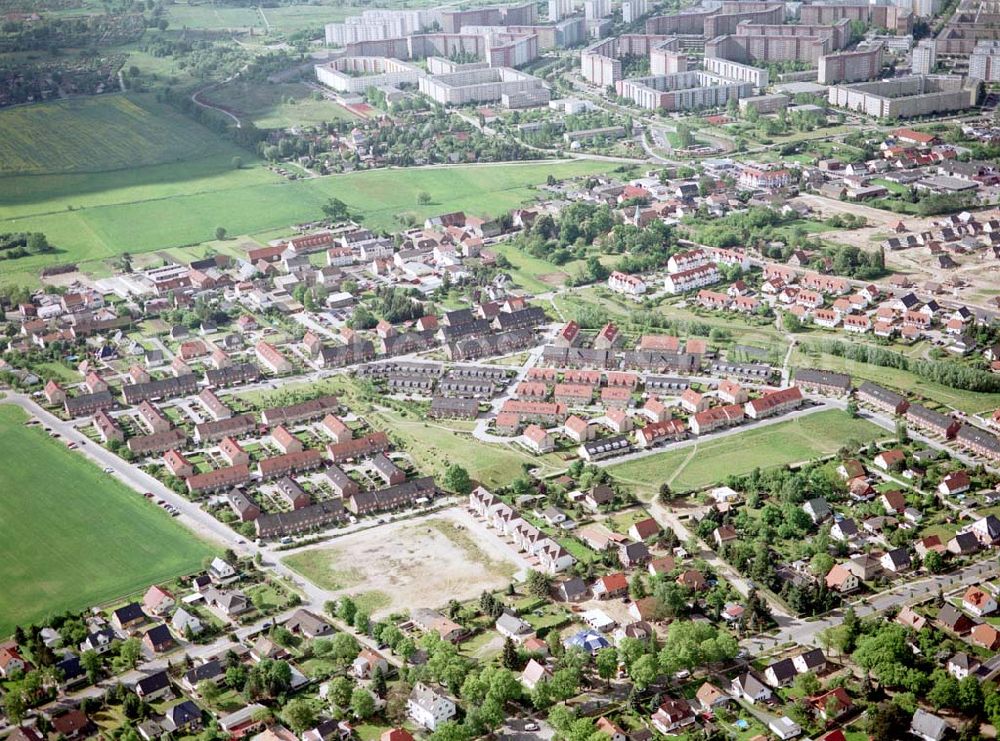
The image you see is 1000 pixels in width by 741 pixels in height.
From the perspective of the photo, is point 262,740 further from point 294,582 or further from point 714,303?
point 714,303

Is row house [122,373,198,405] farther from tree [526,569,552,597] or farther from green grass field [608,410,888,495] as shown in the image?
tree [526,569,552,597]

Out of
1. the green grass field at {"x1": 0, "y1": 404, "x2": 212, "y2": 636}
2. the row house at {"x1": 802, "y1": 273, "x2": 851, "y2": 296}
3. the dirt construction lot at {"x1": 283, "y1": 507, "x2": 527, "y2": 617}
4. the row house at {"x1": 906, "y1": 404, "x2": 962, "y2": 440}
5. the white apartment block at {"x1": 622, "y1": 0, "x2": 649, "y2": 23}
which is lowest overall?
the dirt construction lot at {"x1": 283, "y1": 507, "x2": 527, "y2": 617}

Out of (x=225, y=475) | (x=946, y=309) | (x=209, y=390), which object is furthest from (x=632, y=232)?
(x=225, y=475)

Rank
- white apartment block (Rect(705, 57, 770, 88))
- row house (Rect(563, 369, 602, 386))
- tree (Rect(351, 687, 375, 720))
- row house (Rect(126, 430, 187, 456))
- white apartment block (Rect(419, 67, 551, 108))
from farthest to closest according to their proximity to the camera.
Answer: white apartment block (Rect(419, 67, 551, 108)), white apartment block (Rect(705, 57, 770, 88)), row house (Rect(563, 369, 602, 386)), row house (Rect(126, 430, 187, 456)), tree (Rect(351, 687, 375, 720))

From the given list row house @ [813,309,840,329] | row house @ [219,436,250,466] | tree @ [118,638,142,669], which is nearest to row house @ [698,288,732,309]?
row house @ [813,309,840,329]

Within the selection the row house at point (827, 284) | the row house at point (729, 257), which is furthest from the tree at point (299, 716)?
the row house at point (729, 257)

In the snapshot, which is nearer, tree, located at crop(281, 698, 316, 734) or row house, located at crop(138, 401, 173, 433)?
tree, located at crop(281, 698, 316, 734)
